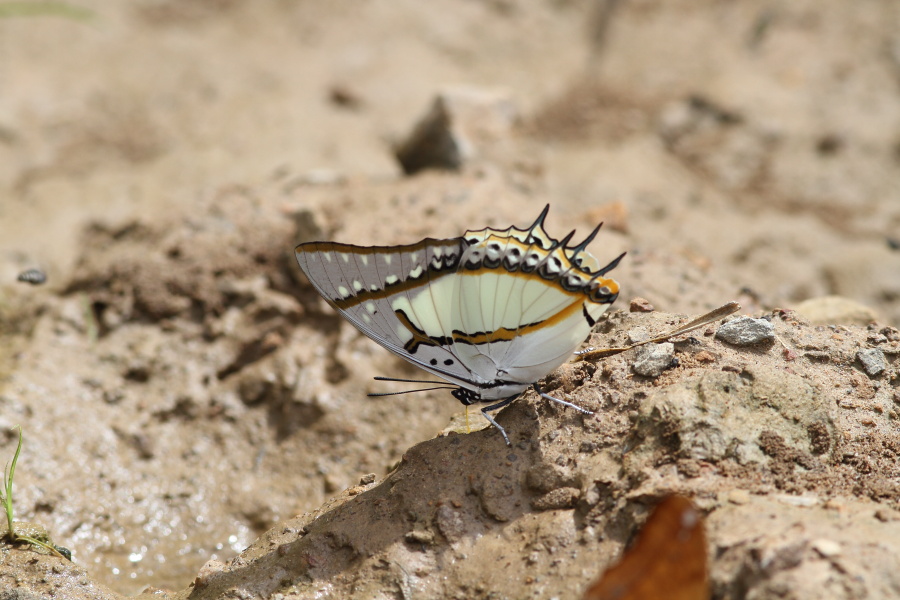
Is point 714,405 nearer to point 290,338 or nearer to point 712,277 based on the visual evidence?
point 712,277

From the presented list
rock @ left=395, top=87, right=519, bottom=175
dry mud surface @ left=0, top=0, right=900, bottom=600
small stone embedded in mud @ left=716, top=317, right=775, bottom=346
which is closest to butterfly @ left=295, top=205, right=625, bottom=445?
dry mud surface @ left=0, top=0, right=900, bottom=600

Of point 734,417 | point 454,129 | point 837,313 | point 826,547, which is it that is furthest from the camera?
point 454,129

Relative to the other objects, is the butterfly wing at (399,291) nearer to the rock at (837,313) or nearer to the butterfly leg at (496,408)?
the butterfly leg at (496,408)

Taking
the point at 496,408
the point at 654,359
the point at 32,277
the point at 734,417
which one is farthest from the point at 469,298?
the point at 32,277

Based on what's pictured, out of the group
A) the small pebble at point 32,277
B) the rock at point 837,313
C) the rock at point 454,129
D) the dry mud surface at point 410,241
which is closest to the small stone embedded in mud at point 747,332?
the dry mud surface at point 410,241

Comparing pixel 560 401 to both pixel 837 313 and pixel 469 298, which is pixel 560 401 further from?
pixel 837 313

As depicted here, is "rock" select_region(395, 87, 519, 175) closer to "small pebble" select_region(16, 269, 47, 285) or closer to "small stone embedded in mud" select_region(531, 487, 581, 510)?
"small pebble" select_region(16, 269, 47, 285)
